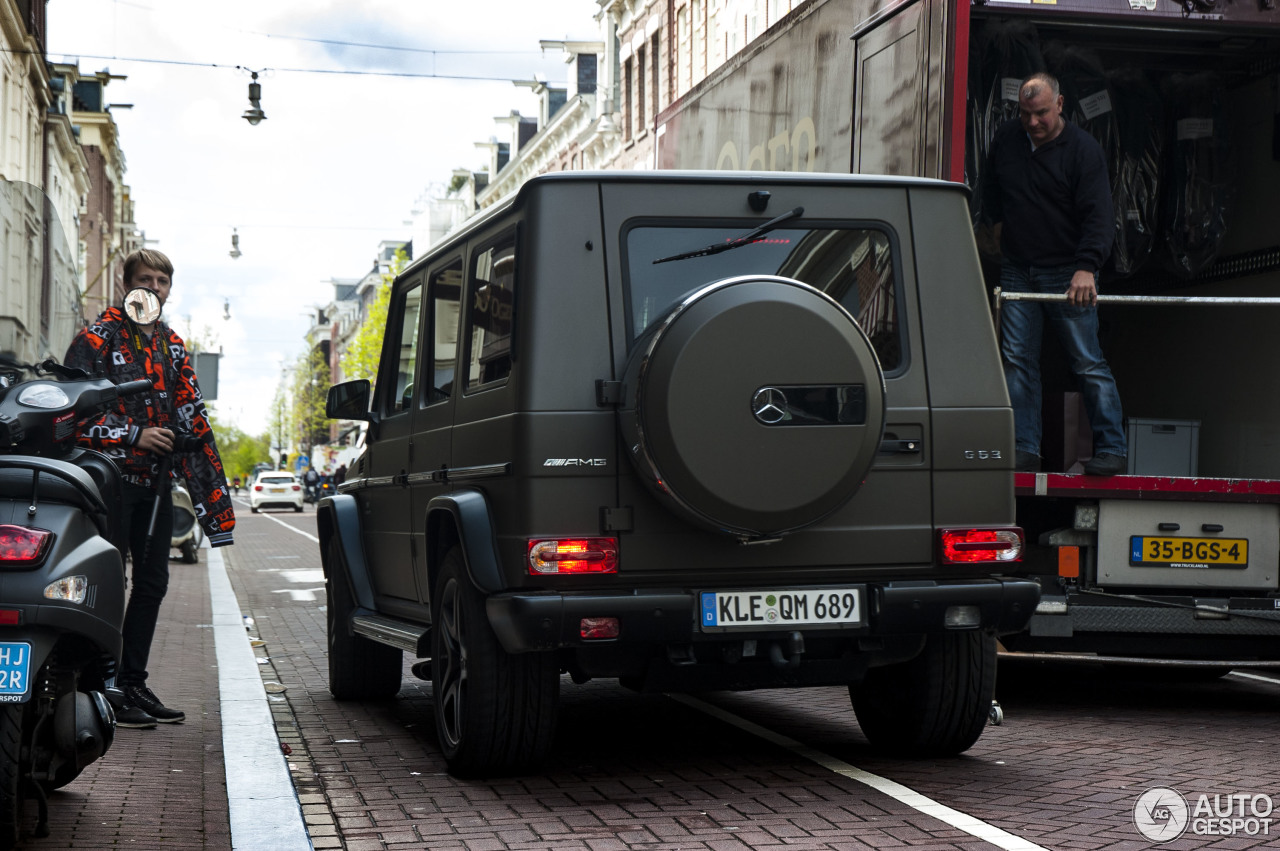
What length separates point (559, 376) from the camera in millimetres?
5598

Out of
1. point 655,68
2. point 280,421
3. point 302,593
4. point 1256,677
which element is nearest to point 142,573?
point 1256,677

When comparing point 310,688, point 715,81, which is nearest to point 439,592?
point 310,688

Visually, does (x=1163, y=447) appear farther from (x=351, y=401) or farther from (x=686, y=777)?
(x=351, y=401)

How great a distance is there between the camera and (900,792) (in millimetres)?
5645

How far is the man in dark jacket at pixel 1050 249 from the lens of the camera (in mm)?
7836

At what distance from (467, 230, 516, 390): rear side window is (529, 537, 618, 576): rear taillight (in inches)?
26.4

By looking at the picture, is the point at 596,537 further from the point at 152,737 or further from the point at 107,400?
the point at 152,737

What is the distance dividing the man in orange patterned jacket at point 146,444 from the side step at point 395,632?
0.72 meters

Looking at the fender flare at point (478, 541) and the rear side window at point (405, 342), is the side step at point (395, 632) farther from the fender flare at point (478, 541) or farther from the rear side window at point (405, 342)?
the rear side window at point (405, 342)

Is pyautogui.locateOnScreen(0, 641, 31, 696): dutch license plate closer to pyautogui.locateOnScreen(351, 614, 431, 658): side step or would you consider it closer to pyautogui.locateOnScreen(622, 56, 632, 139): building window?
pyautogui.locateOnScreen(351, 614, 431, 658): side step

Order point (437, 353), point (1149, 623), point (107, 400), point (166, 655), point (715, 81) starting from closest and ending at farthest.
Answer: point (107, 400) → point (437, 353) → point (1149, 623) → point (166, 655) → point (715, 81)

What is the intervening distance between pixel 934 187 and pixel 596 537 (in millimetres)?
1840

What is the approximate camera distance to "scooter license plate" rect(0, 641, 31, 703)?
4309mm

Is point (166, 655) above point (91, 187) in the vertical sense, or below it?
below
